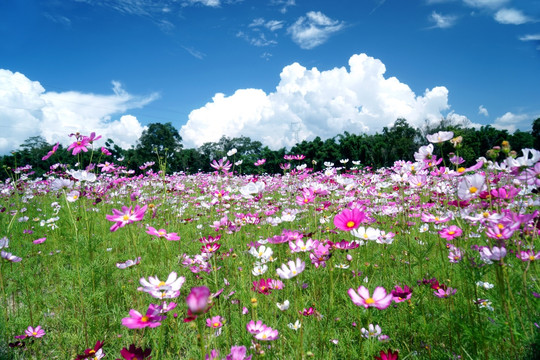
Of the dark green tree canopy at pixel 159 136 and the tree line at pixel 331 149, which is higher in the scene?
the dark green tree canopy at pixel 159 136

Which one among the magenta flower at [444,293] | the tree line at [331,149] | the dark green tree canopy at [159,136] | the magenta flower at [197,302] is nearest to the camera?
the magenta flower at [197,302]

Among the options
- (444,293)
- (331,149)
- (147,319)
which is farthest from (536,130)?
(147,319)

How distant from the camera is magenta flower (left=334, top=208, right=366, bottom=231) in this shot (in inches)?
48.4

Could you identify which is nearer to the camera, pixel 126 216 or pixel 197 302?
pixel 197 302

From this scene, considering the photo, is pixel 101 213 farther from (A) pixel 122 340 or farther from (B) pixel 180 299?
(A) pixel 122 340

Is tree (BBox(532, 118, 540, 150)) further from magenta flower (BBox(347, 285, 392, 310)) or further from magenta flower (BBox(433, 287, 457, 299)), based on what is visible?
magenta flower (BBox(347, 285, 392, 310))

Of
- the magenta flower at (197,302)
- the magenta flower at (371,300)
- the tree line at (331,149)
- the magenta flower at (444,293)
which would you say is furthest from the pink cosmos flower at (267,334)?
the tree line at (331,149)

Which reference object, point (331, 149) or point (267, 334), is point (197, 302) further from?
point (331, 149)

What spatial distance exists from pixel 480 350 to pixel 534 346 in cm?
26

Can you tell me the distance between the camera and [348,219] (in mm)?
1274

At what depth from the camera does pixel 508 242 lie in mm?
1320

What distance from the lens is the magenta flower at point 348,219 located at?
1.23 meters

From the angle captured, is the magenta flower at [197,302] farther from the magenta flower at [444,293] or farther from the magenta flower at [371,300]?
the magenta flower at [444,293]

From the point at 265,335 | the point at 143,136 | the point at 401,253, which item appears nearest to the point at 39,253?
the point at 265,335
